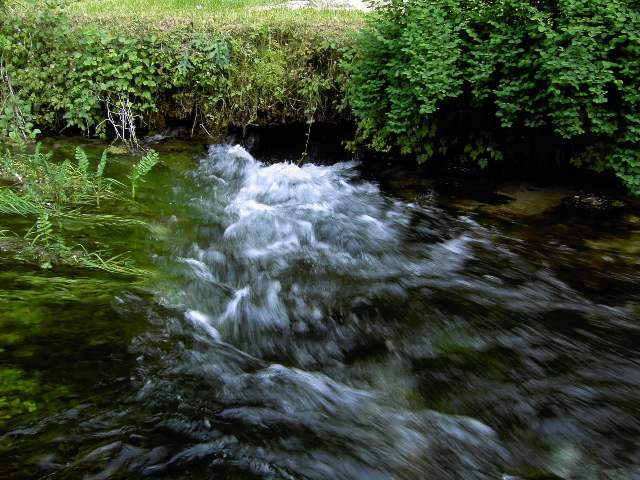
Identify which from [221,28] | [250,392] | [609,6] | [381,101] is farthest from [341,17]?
[250,392]

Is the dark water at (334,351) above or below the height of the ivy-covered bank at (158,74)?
below

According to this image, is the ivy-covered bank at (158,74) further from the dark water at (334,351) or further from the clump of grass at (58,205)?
the dark water at (334,351)

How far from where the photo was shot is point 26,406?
205 centimetres

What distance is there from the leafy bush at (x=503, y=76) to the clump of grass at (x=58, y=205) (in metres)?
2.63

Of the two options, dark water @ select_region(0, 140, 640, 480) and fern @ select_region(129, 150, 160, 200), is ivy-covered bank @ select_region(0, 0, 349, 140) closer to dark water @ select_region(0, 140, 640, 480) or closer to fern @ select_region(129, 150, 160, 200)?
fern @ select_region(129, 150, 160, 200)

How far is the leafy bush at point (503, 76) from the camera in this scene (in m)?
4.39

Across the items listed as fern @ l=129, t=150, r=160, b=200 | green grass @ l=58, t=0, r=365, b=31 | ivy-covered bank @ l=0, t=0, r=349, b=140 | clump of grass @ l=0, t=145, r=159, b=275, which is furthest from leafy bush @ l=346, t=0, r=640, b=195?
clump of grass @ l=0, t=145, r=159, b=275

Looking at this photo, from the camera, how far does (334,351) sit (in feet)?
10.4

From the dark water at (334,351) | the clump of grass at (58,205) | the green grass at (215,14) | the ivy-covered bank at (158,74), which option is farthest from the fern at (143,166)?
the green grass at (215,14)

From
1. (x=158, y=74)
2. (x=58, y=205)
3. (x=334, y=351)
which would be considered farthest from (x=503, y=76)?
(x=58, y=205)

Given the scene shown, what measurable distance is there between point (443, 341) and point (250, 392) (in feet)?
4.40

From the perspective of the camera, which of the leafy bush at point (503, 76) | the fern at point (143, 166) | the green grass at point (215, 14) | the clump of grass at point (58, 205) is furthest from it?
the green grass at point (215, 14)

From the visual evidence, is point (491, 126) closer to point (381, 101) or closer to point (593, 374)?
point (381, 101)

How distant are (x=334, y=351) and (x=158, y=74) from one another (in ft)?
15.6
